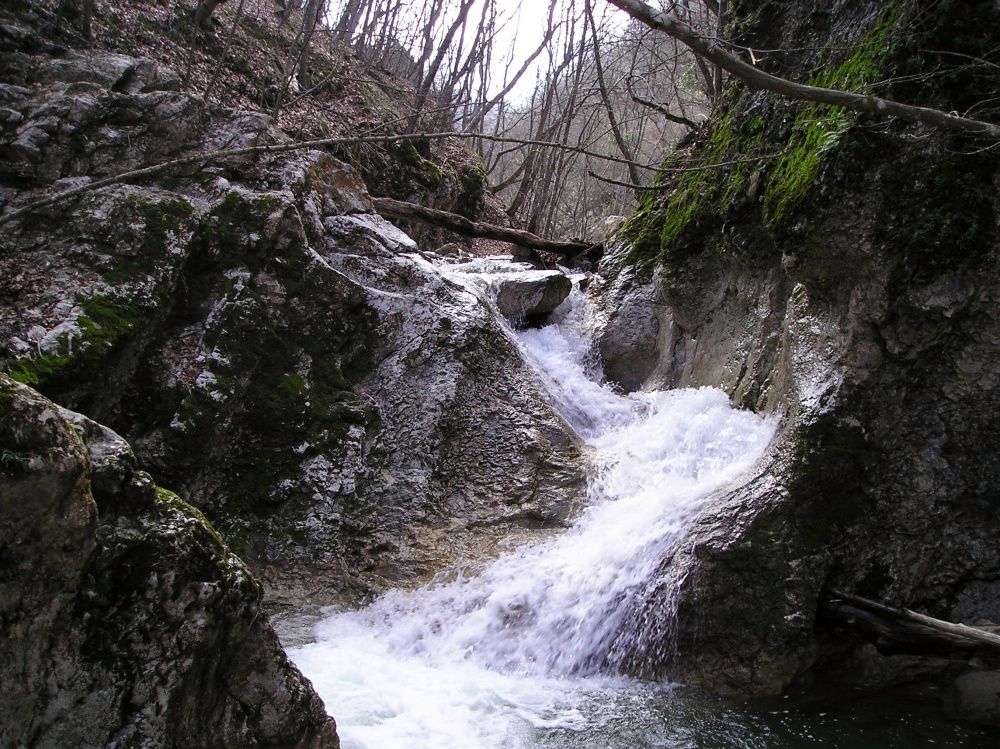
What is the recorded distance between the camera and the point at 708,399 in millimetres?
7492

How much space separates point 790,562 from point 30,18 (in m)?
9.28

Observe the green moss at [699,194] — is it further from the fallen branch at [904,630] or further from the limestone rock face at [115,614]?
the limestone rock face at [115,614]

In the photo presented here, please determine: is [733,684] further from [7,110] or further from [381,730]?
[7,110]

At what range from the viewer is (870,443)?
5340 mm

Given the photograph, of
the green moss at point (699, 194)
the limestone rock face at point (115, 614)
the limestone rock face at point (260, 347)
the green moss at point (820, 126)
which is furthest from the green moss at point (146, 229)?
the green moss at point (820, 126)

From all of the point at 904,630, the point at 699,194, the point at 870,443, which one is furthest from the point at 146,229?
the point at 904,630

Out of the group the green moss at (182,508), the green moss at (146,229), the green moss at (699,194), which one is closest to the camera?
the green moss at (182,508)

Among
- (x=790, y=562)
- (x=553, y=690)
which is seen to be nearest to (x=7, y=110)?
(x=553, y=690)

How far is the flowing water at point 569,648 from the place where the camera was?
4.14m

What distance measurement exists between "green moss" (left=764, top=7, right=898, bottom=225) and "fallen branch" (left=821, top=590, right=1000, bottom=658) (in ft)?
10.5

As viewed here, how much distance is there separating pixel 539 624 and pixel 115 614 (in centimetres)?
335

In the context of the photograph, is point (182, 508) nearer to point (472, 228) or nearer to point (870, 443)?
point (870, 443)

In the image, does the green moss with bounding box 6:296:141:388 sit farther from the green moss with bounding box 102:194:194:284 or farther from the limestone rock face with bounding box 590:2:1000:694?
the limestone rock face with bounding box 590:2:1000:694

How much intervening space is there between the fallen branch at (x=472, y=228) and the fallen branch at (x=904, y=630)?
743 centimetres
